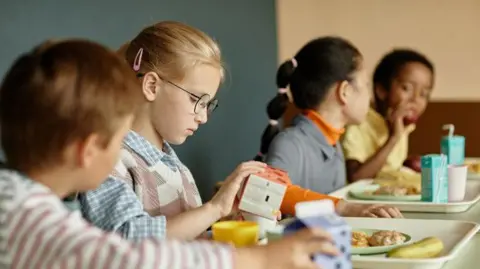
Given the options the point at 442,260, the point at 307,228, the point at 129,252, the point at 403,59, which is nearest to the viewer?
the point at 129,252

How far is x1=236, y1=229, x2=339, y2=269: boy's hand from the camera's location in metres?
0.97

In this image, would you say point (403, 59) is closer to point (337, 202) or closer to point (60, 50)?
point (337, 202)

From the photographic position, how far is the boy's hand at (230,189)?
1.51 m

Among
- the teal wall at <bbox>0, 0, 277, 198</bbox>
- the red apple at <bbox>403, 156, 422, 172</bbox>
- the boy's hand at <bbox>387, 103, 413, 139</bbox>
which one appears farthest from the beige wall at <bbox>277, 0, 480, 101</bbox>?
the red apple at <bbox>403, 156, 422, 172</bbox>

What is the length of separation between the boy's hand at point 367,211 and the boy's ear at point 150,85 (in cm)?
51

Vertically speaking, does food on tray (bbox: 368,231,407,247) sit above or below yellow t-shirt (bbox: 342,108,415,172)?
above

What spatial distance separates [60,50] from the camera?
992mm

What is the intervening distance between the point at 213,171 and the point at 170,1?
0.69 m

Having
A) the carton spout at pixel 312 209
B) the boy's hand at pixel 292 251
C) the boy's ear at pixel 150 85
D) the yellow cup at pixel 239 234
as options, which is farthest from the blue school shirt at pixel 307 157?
the boy's hand at pixel 292 251

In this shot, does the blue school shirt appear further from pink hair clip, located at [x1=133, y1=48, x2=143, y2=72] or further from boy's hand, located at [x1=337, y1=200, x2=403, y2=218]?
pink hair clip, located at [x1=133, y1=48, x2=143, y2=72]

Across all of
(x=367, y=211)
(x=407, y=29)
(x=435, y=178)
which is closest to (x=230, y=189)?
(x=367, y=211)

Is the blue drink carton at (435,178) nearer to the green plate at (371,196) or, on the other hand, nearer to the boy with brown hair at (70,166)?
the green plate at (371,196)

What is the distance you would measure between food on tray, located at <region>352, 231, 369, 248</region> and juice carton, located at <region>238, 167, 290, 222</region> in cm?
16

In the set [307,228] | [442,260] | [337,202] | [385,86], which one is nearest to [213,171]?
[385,86]
